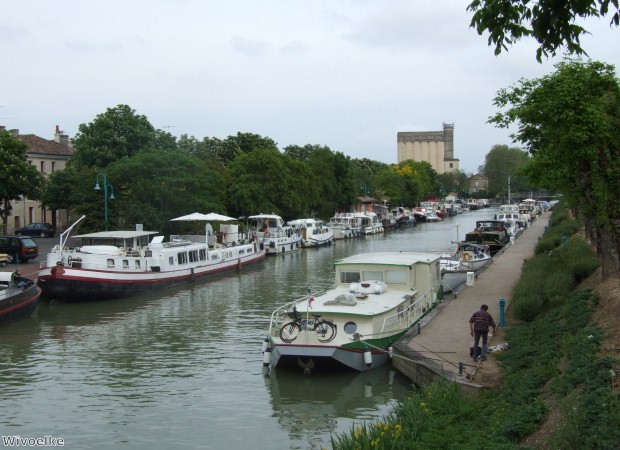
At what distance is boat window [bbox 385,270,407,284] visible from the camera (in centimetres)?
2623

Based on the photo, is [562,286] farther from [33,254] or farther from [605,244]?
[33,254]

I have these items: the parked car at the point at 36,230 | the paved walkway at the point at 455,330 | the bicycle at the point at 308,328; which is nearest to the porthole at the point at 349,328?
the bicycle at the point at 308,328

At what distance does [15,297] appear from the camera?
29656 millimetres

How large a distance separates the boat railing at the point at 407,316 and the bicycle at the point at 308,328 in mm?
1647

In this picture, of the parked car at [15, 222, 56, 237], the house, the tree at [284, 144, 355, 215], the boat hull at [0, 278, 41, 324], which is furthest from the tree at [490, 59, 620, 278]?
the tree at [284, 144, 355, 215]

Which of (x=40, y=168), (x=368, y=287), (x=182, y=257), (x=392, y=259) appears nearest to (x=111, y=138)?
(x=40, y=168)

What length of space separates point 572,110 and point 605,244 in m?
4.79

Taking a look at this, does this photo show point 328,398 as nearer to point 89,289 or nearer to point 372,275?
point 372,275

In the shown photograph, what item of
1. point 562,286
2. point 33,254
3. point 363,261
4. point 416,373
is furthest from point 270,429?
point 33,254

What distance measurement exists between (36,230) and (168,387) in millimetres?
54602

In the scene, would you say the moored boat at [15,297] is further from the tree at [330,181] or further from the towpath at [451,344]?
the tree at [330,181]

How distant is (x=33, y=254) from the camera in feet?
154

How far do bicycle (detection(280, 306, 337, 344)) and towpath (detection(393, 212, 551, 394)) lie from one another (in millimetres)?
1986

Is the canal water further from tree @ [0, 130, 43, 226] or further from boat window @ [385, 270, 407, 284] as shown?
tree @ [0, 130, 43, 226]
